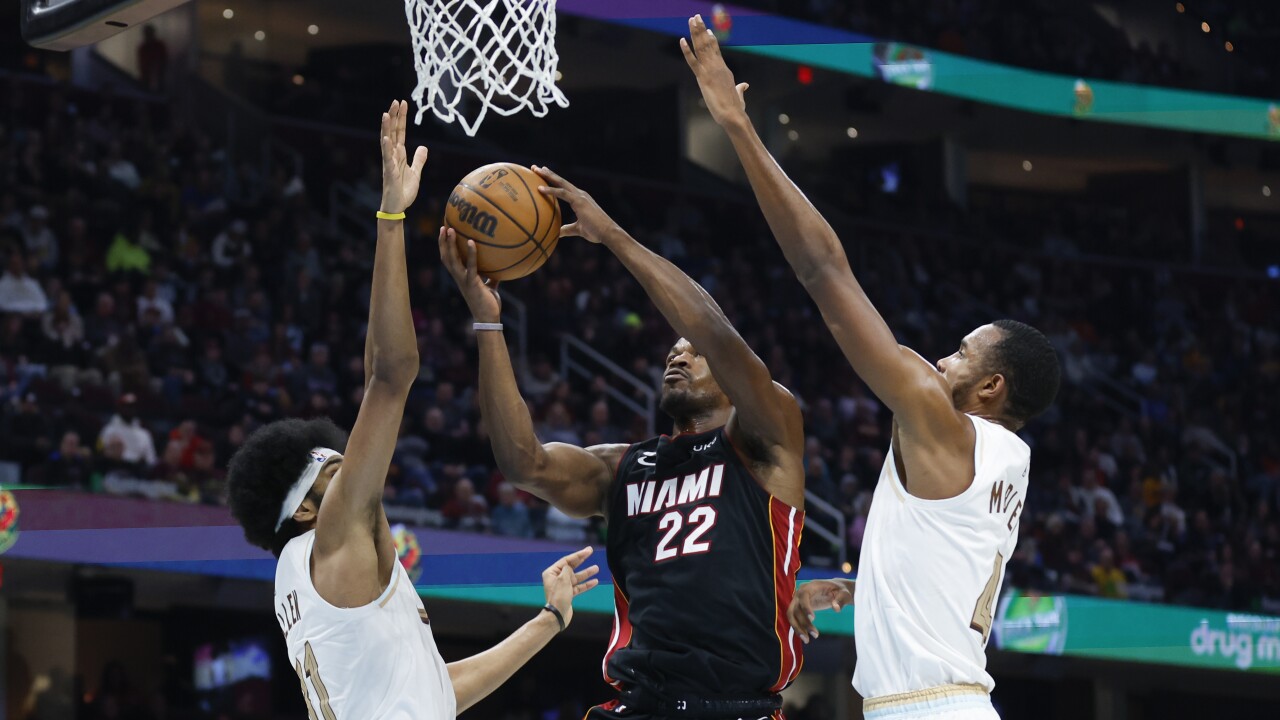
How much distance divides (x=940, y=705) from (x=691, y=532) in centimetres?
96

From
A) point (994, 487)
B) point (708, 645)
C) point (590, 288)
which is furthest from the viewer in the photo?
point (590, 288)

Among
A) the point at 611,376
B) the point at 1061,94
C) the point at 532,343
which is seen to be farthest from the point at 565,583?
the point at 1061,94

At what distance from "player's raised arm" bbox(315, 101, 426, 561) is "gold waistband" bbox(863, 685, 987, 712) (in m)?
1.34

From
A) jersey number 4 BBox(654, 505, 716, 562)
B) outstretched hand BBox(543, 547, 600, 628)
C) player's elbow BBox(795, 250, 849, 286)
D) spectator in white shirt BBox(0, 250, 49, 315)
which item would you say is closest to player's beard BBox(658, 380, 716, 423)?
jersey number 4 BBox(654, 505, 716, 562)

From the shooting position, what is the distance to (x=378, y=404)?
12.8 feet

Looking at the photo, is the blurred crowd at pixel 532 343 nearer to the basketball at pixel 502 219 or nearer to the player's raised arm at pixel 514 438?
the player's raised arm at pixel 514 438

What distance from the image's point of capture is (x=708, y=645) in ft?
14.3

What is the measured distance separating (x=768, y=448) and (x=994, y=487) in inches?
33.3

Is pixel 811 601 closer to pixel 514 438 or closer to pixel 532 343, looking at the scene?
pixel 514 438

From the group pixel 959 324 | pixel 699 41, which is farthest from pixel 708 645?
pixel 959 324

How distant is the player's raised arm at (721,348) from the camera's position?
4.45 meters

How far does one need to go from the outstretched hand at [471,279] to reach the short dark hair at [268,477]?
2.08 ft

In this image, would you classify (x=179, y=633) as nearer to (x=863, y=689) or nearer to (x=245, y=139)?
(x=245, y=139)

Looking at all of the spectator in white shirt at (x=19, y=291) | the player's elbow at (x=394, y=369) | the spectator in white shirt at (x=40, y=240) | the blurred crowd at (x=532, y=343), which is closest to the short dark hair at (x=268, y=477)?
the player's elbow at (x=394, y=369)
